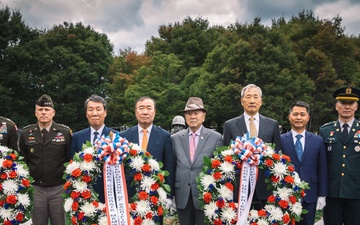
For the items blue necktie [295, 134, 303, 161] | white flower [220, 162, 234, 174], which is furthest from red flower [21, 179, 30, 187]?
blue necktie [295, 134, 303, 161]

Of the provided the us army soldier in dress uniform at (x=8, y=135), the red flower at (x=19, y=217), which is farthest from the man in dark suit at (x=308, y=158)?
the us army soldier in dress uniform at (x=8, y=135)

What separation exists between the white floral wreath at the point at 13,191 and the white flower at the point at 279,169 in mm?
3514

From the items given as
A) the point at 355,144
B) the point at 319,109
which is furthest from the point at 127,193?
the point at 319,109

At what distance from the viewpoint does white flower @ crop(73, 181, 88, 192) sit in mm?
5363

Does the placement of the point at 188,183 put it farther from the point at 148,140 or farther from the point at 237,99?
the point at 237,99

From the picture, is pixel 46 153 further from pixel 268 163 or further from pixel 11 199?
pixel 268 163

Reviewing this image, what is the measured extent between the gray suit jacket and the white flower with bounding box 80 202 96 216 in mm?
1343

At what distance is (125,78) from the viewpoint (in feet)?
129

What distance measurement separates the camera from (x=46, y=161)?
6391 mm

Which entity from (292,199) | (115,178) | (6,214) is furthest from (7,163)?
(292,199)

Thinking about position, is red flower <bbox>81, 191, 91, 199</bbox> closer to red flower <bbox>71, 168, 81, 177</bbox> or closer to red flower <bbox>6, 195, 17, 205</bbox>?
red flower <bbox>71, 168, 81, 177</bbox>

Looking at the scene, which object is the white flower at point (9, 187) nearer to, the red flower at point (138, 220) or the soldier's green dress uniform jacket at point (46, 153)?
the soldier's green dress uniform jacket at point (46, 153)

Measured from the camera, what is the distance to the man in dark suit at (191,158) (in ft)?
19.8

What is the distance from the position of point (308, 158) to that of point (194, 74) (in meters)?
29.5
